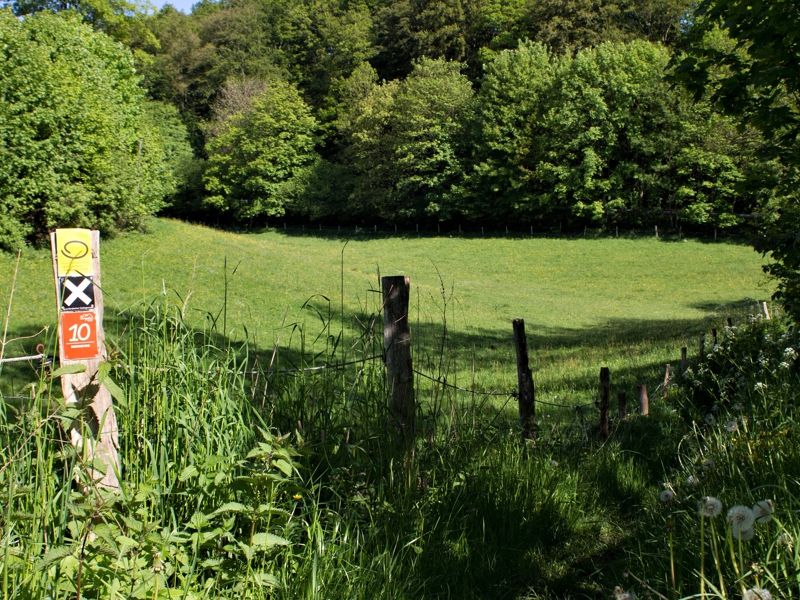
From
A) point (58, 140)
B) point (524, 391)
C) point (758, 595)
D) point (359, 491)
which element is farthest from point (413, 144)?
point (758, 595)

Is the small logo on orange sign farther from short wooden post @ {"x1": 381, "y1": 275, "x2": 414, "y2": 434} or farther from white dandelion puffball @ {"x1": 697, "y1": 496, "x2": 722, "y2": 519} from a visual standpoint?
white dandelion puffball @ {"x1": 697, "y1": 496, "x2": 722, "y2": 519}

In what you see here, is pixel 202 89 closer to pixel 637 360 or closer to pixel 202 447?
pixel 637 360

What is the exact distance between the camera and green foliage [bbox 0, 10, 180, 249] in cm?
2172

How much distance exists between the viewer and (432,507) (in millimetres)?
3350

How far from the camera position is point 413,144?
2002 inches

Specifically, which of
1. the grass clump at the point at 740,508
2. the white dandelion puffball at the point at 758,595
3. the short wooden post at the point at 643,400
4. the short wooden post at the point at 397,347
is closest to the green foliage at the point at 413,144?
the short wooden post at the point at 643,400

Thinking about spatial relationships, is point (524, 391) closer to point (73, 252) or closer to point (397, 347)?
point (397, 347)

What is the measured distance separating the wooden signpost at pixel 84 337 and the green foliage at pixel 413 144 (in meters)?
45.9

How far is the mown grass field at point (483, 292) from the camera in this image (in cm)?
1209

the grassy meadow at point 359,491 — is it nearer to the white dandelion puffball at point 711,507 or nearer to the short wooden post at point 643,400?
the white dandelion puffball at point 711,507

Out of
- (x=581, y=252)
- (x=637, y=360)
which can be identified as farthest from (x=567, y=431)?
(x=581, y=252)

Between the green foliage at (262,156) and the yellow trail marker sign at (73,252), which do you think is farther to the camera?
the green foliage at (262,156)

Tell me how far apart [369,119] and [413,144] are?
5402 mm

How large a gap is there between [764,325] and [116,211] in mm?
24888
